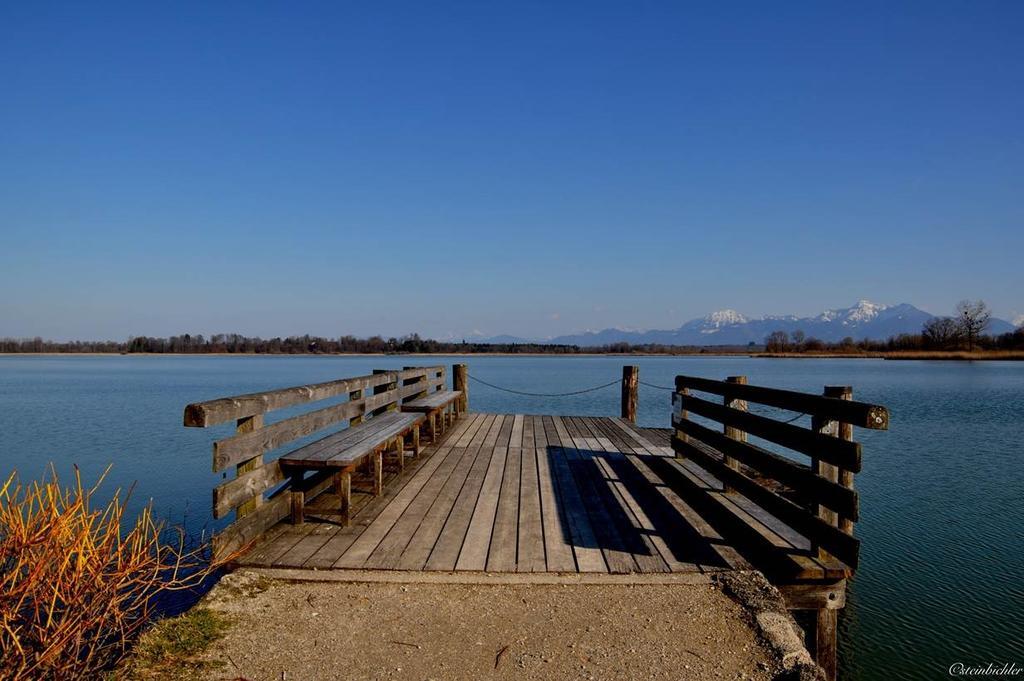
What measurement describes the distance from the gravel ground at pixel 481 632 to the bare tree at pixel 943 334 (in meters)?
94.7

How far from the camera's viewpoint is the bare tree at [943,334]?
82.4m

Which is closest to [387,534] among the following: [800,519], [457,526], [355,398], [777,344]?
[457,526]

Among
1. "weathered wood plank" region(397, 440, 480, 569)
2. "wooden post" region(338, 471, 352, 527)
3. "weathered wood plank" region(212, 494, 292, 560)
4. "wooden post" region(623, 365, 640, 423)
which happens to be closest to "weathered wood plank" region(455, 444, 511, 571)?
"weathered wood plank" region(397, 440, 480, 569)

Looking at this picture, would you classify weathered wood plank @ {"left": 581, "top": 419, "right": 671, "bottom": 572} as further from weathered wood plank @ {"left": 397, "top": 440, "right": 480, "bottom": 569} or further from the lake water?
the lake water

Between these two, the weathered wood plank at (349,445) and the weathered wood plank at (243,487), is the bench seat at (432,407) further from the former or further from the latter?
the weathered wood plank at (243,487)

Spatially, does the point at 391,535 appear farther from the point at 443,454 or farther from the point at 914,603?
the point at 914,603

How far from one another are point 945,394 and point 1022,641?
29.7 metres

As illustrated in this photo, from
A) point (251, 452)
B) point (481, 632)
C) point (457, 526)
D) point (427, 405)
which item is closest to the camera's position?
point (481, 632)

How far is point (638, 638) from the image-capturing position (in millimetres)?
3631

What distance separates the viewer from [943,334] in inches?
3344

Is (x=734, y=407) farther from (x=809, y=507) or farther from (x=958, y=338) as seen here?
(x=958, y=338)

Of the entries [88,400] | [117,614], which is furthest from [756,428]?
[88,400]

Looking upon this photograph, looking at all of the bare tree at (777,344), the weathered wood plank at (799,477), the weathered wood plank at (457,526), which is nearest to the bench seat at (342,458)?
the weathered wood plank at (457,526)

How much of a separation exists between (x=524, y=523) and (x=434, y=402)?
4470 mm
